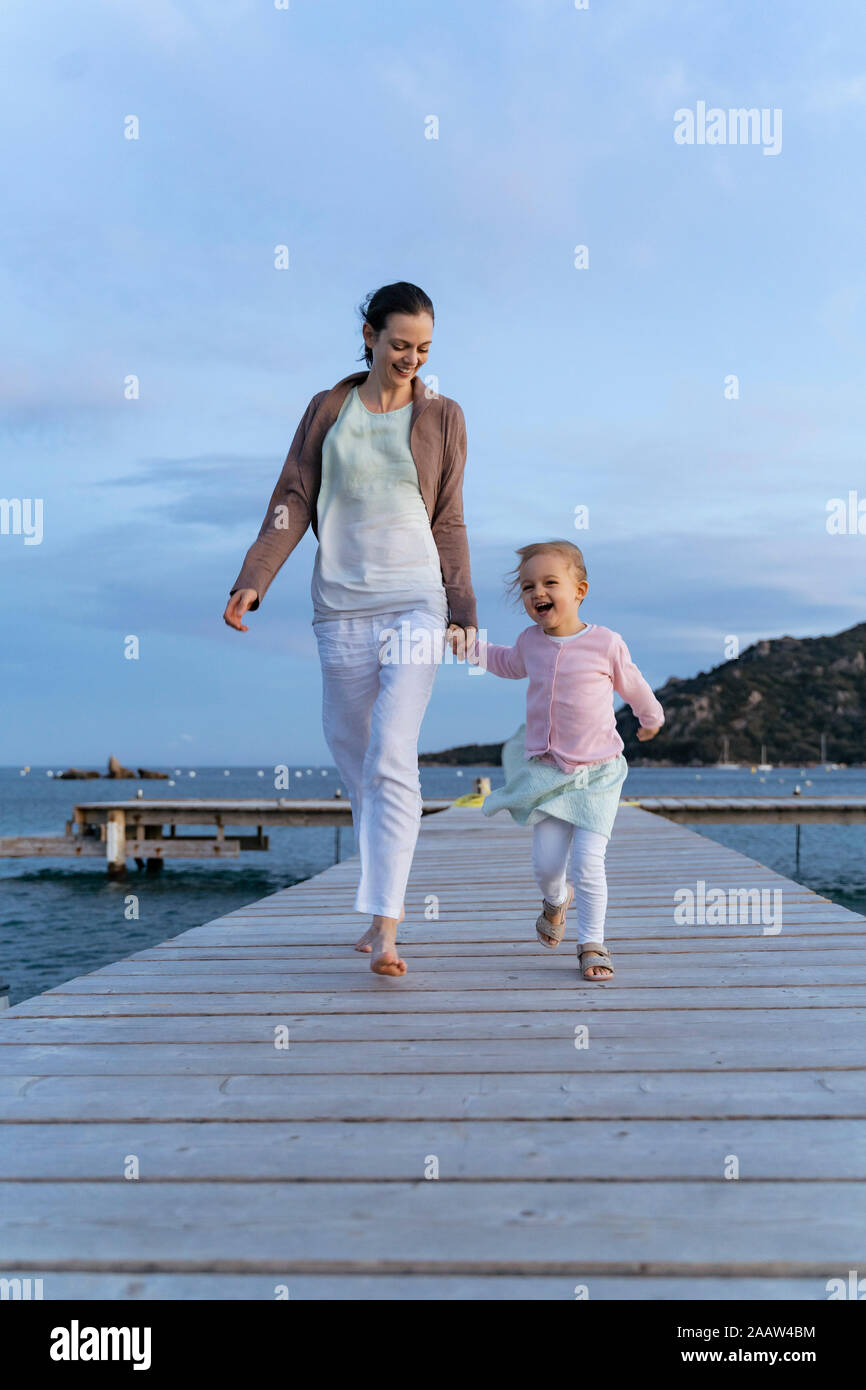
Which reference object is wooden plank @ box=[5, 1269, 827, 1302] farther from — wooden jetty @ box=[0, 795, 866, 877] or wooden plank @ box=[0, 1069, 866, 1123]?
wooden jetty @ box=[0, 795, 866, 877]

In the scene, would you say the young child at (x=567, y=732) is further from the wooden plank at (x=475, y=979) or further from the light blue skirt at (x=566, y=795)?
the wooden plank at (x=475, y=979)

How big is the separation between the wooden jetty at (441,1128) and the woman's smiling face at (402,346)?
1.89 metres

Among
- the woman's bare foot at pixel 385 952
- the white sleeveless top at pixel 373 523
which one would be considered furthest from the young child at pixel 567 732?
the woman's bare foot at pixel 385 952

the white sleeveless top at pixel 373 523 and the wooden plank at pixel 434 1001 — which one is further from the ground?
the white sleeveless top at pixel 373 523

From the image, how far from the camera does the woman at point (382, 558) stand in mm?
3051

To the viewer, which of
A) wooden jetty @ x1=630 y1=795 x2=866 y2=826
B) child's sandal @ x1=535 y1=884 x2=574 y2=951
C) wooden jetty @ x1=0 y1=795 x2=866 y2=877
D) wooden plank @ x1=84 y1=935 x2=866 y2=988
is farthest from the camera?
wooden jetty @ x1=0 y1=795 x2=866 y2=877

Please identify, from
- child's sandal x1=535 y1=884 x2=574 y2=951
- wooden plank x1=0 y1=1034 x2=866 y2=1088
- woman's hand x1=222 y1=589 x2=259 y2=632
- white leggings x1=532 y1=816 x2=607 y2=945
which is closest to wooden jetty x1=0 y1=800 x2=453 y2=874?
→ child's sandal x1=535 y1=884 x2=574 y2=951

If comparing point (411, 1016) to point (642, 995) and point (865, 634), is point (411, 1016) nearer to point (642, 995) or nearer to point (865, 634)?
point (642, 995)

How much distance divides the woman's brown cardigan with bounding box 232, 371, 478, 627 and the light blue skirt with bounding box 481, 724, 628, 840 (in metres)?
0.59

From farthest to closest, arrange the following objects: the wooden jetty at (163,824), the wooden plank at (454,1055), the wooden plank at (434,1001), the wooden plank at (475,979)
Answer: the wooden jetty at (163,824)
the wooden plank at (475,979)
the wooden plank at (434,1001)
the wooden plank at (454,1055)

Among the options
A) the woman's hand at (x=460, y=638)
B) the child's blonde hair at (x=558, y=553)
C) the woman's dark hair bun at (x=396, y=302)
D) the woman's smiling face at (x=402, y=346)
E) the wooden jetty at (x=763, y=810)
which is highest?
the woman's dark hair bun at (x=396, y=302)

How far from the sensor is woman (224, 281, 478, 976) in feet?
10.0

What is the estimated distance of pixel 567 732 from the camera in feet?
11.1
